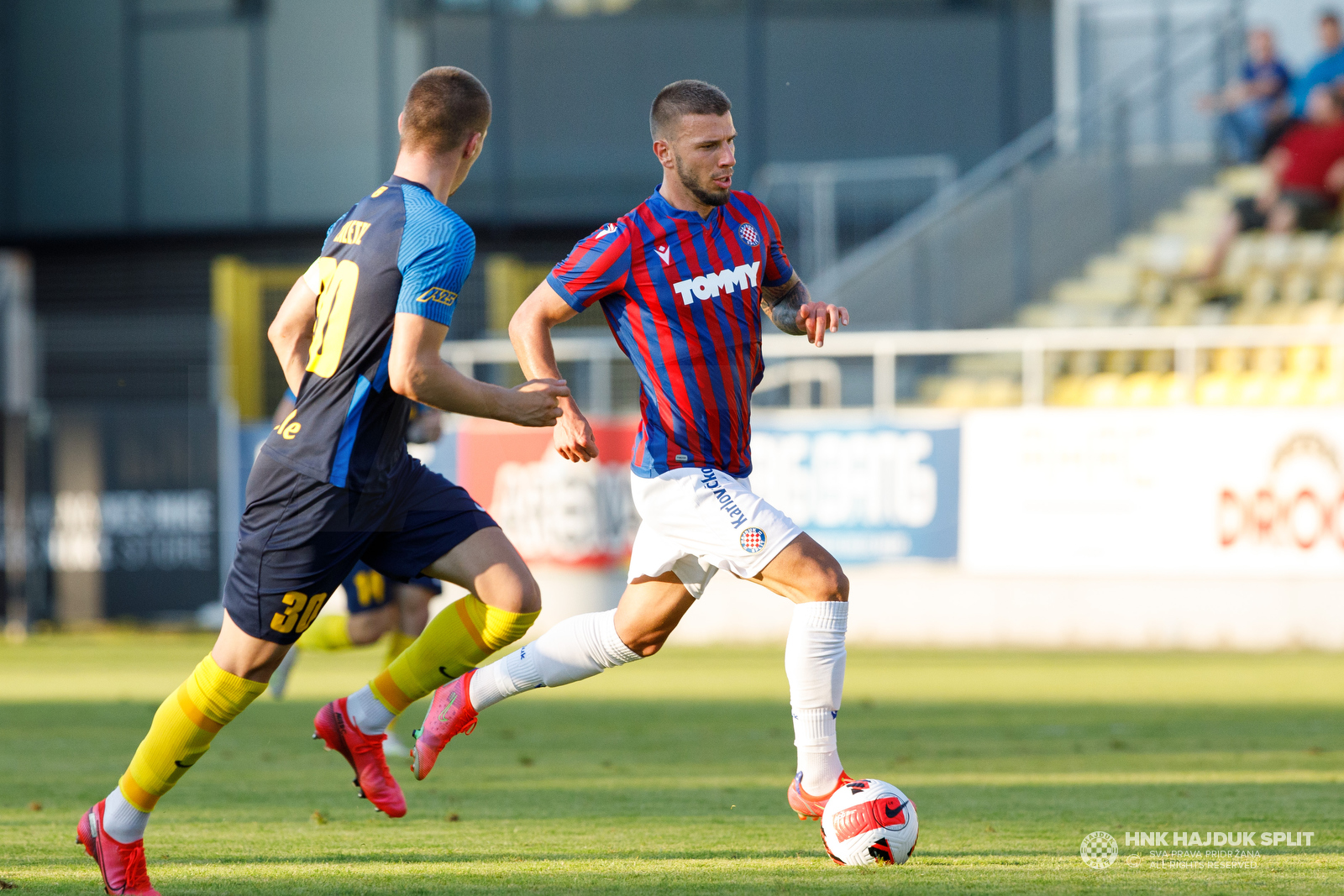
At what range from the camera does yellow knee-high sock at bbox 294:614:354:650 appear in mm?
9055

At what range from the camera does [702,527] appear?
17.8ft

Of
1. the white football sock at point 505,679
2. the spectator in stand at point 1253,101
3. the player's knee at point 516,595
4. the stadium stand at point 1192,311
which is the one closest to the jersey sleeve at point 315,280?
the player's knee at point 516,595

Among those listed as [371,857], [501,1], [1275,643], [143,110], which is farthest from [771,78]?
[371,857]

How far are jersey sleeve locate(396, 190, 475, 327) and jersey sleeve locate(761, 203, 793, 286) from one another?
1.32 metres

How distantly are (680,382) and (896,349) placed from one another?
10.6 m

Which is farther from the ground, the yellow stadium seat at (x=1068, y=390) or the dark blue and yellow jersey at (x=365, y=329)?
the dark blue and yellow jersey at (x=365, y=329)

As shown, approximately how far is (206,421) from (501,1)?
9.81m

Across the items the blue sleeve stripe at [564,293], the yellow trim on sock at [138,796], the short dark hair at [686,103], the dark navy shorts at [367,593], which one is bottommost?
the dark navy shorts at [367,593]

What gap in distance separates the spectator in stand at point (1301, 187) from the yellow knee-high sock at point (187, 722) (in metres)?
15.2

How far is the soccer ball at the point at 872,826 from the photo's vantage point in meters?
5.02

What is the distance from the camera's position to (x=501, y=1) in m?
24.5

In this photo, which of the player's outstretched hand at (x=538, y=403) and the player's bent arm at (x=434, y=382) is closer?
the player's bent arm at (x=434, y=382)

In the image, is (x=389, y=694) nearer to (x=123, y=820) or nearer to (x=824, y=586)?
(x=123, y=820)

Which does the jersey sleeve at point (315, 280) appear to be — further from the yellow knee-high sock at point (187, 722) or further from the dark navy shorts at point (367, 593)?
the dark navy shorts at point (367, 593)
